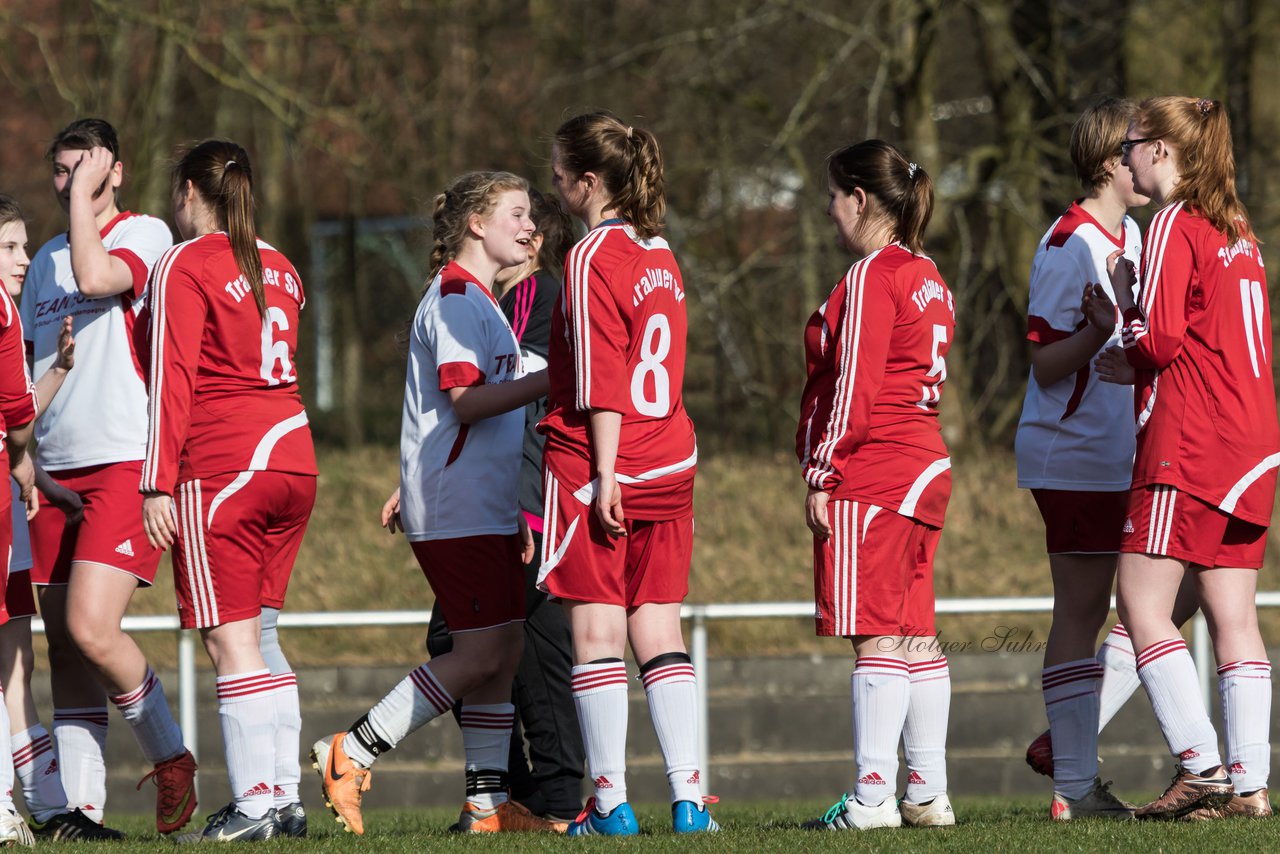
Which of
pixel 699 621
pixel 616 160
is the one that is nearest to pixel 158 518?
pixel 616 160

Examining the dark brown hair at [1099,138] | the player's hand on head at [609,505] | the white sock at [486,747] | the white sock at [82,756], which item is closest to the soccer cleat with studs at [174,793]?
the white sock at [82,756]

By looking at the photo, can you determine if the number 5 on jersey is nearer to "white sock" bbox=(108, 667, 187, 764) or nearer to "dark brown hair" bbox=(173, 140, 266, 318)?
"dark brown hair" bbox=(173, 140, 266, 318)

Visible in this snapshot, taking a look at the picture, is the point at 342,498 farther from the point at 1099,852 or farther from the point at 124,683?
the point at 1099,852

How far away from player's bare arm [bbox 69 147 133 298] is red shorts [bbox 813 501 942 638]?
246 centimetres

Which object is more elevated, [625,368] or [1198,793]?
[625,368]

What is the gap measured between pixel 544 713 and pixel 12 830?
6.59 ft

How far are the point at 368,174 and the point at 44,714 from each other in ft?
22.4

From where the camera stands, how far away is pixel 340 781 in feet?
17.5

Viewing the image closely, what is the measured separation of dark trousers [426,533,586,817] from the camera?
614 centimetres

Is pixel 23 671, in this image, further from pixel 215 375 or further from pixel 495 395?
pixel 495 395

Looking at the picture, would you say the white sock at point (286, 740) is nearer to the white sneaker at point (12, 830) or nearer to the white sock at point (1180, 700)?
the white sneaker at point (12, 830)

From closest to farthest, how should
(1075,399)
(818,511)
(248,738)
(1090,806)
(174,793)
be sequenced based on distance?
(818,511) < (248,738) < (1090,806) < (1075,399) < (174,793)

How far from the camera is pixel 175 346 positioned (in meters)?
5.02

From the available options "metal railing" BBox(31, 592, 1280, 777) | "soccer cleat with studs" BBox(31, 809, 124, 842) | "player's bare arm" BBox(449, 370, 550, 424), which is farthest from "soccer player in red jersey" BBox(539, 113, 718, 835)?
"metal railing" BBox(31, 592, 1280, 777)
